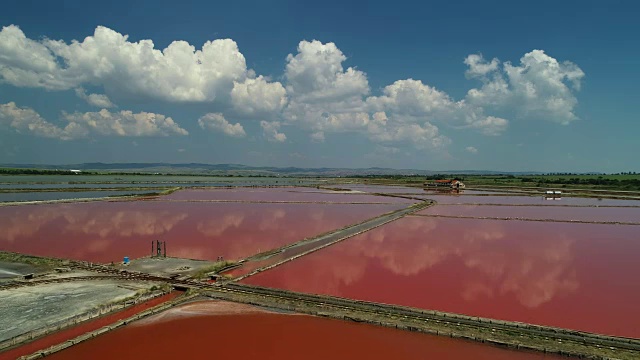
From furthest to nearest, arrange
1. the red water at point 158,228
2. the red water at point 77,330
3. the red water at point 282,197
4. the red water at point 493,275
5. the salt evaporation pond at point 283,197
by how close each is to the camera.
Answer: the red water at point 282,197
the salt evaporation pond at point 283,197
the red water at point 158,228
the red water at point 493,275
the red water at point 77,330

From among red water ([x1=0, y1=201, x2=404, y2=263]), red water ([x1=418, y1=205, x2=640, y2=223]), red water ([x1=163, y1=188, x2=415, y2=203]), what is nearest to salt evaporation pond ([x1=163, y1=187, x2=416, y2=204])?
red water ([x1=163, y1=188, x2=415, y2=203])

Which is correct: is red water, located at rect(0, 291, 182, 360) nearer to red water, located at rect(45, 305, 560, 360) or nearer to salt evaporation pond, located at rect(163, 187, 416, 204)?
red water, located at rect(45, 305, 560, 360)

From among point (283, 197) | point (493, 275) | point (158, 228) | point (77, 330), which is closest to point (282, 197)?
point (283, 197)

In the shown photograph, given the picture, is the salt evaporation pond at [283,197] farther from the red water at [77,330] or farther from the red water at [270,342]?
the red water at [270,342]

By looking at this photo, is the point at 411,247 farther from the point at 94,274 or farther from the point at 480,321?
the point at 94,274

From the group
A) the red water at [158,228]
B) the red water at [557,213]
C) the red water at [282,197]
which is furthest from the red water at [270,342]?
the red water at [282,197]
